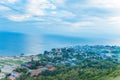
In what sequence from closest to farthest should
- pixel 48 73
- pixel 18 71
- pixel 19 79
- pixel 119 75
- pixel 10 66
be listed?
pixel 119 75 < pixel 19 79 < pixel 48 73 < pixel 18 71 < pixel 10 66

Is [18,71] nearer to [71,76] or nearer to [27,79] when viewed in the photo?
[27,79]

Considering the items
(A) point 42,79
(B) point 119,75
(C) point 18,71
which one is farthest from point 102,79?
(C) point 18,71

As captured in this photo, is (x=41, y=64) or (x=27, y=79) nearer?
(x=27, y=79)

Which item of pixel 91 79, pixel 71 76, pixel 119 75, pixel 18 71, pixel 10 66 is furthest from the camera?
pixel 10 66

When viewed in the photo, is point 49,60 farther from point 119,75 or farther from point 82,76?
point 119,75

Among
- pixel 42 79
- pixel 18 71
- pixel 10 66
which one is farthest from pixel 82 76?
pixel 10 66

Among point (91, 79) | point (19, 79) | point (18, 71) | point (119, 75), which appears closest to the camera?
point (119, 75)

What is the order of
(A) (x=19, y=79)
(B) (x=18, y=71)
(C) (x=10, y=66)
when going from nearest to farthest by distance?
(A) (x=19, y=79) → (B) (x=18, y=71) → (C) (x=10, y=66)

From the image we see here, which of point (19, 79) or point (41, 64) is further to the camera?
point (41, 64)
